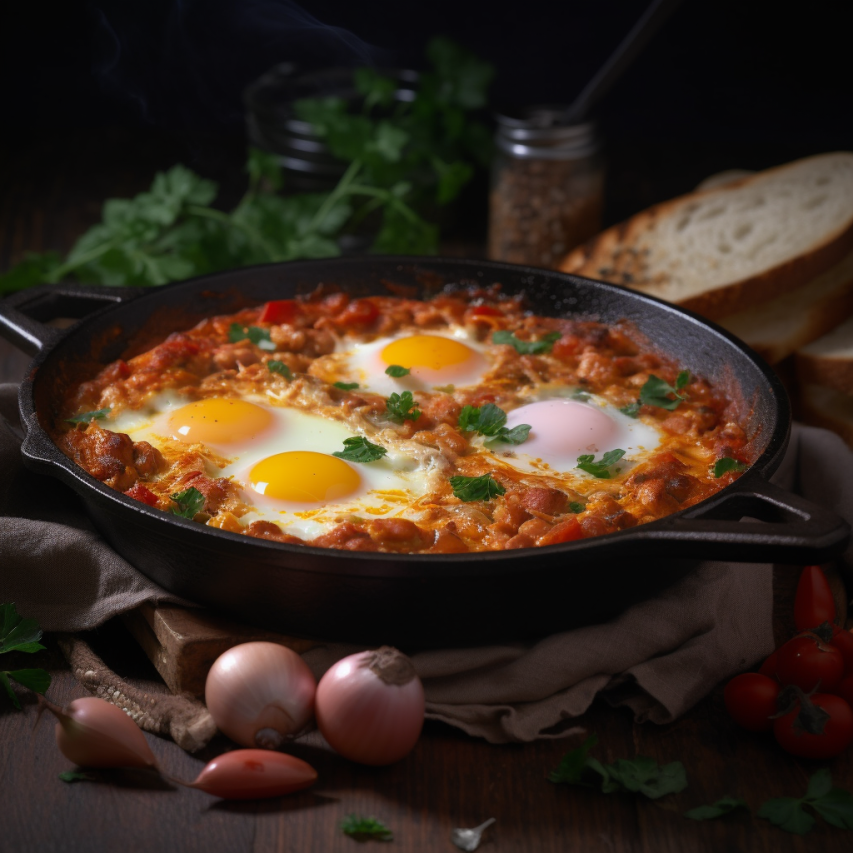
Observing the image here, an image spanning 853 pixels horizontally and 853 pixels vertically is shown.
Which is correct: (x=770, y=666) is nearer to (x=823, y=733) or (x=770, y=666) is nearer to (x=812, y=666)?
(x=812, y=666)

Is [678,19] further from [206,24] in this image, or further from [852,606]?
[852,606]

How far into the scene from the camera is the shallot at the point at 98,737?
256 centimetres

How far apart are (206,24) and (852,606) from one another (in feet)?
18.0

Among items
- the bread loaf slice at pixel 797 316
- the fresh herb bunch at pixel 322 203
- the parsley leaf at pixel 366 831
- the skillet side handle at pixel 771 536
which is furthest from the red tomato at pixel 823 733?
the fresh herb bunch at pixel 322 203

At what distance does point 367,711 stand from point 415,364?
71.3 inches

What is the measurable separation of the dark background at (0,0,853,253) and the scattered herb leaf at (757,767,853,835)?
458 centimetres

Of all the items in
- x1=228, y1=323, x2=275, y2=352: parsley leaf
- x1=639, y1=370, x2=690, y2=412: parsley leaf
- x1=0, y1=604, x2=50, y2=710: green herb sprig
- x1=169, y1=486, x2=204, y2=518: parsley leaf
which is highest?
x1=639, y1=370, x2=690, y2=412: parsley leaf

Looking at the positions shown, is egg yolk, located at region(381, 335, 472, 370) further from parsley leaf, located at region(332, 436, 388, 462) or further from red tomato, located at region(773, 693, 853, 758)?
red tomato, located at region(773, 693, 853, 758)

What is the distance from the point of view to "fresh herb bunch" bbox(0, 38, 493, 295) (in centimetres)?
527

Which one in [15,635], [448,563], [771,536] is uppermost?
[771,536]

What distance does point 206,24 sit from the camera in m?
6.91

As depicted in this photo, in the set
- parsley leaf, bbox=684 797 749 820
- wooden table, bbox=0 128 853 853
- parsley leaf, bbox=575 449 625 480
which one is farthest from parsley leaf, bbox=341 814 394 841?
parsley leaf, bbox=575 449 625 480

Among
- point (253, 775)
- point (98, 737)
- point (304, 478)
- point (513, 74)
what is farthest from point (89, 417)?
point (513, 74)

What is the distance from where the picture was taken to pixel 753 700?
280 centimetres
